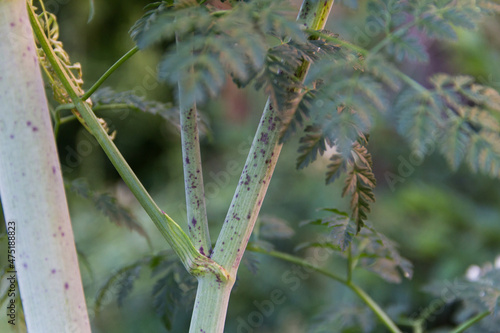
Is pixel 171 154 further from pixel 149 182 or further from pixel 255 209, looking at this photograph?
pixel 255 209

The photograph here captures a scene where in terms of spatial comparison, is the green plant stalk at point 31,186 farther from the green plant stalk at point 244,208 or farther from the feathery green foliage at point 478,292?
the feathery green foliage at point 478,292

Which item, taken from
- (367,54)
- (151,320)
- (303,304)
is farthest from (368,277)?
(367,54)

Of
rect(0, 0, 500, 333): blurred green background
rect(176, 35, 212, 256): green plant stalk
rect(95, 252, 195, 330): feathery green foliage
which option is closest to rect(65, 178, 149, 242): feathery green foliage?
rect(95, 252, 195, 330): feathery green foliage

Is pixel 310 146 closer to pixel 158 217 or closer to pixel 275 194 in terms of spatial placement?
pixel 158 217

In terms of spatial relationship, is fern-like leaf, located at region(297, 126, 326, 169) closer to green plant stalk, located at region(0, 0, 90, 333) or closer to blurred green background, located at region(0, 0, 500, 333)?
green plant stalk, located at region(0, 0, 90, 333)

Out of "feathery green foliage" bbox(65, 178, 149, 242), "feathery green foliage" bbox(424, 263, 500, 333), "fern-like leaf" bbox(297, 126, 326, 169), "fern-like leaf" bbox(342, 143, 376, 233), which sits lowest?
"feathery green foliage" bbox(424, 263, 500, 333)

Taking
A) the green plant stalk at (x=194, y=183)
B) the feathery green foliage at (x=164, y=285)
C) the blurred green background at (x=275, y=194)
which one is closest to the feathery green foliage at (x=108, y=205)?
the feathery green foliage at (x=164, y=285)

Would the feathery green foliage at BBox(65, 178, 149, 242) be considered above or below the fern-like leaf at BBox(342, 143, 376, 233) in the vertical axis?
above
